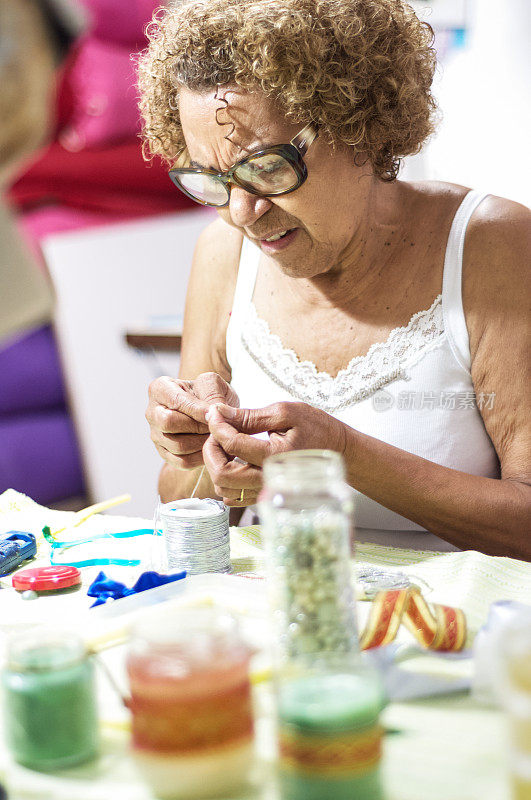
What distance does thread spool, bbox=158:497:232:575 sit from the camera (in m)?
1.27

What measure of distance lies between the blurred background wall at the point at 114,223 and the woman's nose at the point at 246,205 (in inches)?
54.8

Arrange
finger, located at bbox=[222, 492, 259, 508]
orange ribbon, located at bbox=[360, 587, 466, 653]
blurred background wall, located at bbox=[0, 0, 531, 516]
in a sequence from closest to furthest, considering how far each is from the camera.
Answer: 1. orange ribbon, located at bbox=[360, 587, 466, 653]
2. finger, located at bbox=[222, 492, 259, 508]
3. blurred background wall, located at bbox=[0, 0, 531, 516]

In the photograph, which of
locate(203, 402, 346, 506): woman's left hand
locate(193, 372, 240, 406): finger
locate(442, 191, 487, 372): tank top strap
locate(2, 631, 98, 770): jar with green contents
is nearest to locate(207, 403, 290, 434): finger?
locate(203, 402, 346, 506): woman's left hand

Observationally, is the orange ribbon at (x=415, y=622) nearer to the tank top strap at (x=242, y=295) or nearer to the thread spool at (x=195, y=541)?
the thread spool at (x=195, y=541)

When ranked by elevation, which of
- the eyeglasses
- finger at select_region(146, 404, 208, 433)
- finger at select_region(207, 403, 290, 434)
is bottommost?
finger at select_region(146, 404, 208, 433)

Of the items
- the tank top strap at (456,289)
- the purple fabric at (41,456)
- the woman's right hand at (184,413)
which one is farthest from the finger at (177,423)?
the purple fabric at (41,456)

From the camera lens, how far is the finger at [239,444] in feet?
4.33

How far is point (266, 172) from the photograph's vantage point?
5.00 feet

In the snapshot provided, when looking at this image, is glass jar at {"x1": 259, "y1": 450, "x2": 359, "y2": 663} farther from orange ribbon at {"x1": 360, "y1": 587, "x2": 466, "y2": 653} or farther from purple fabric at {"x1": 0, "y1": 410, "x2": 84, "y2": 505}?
purple fabric at {"x1": 0, "y1": 410, "x2": 84, "y2": 505}

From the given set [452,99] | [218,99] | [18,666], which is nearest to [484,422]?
[218,99]

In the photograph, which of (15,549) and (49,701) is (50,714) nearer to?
(49,701)

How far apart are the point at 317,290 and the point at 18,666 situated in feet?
4.08

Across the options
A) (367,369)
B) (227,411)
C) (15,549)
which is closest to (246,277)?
(367,369)

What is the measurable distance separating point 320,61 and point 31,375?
2174 millimetres
